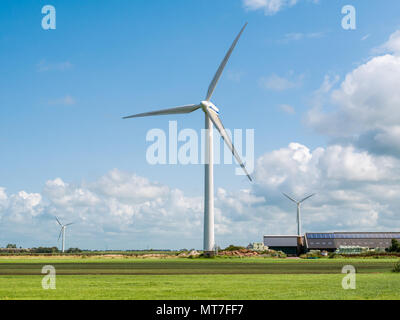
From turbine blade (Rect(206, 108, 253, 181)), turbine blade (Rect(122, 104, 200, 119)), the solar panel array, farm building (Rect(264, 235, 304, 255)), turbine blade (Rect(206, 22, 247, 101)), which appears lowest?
farm building (Rect(264, 235, 304, 255))

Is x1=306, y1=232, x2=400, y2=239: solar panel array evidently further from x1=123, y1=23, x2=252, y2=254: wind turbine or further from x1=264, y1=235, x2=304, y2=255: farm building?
x1=123, y1=23, x2=252, y2=254: wind turbine

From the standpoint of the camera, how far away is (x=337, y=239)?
176125mm

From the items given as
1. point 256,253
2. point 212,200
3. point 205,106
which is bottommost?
point 256,253

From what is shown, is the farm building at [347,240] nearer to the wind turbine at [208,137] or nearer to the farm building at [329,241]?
the farm building at [329,241]

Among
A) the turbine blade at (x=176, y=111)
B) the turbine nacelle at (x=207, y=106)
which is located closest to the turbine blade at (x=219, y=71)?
the turbine nacelle at (x=207, y=106)

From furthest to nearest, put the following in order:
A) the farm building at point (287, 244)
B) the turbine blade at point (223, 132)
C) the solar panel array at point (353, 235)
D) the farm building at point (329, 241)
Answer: the farm building at point (287, 244)
the solar panel array at point (353, 235)
the farm building at point (329, 241)
the turbine blade at point (223, 132)

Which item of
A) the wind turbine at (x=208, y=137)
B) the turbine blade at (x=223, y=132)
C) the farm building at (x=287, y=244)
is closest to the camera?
the turbine blade at (x=223, y=132)

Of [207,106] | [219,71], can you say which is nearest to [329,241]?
[207,106]

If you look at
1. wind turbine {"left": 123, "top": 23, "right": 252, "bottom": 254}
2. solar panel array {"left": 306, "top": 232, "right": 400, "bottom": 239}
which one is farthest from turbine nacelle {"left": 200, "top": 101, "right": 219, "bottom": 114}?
solar panel array {"left": 306, "top": 232, "right": 400, "bottom": 239}
